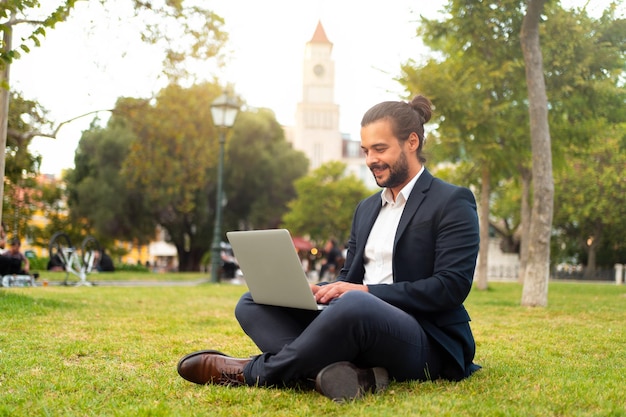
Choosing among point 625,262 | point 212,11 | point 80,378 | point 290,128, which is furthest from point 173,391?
point 290,128

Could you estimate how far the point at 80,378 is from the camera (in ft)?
13.6

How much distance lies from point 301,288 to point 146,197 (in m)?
33.4

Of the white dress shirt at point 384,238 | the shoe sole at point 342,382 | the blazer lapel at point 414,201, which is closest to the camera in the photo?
the shoe sole at point 342,382

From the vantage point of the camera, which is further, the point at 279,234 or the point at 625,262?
the point at 625,262

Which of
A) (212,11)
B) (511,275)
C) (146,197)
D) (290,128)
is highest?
(290,128)

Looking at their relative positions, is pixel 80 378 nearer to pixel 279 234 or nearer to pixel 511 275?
pixel 279 234

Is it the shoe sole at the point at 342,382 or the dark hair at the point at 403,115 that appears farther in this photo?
the dark hair at the point at 403,115

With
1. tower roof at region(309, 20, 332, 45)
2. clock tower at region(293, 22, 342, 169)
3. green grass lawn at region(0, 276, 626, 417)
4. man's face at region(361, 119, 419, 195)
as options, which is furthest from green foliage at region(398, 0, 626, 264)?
tower roof at region(309, 20, 332, 45)

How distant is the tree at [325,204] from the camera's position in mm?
44469

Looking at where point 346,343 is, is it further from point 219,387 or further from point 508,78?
point 508,78

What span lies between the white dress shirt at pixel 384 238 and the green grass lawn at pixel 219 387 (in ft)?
2.01

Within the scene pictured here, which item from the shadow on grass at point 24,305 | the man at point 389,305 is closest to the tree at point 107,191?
the shadow on grass at point 24,305

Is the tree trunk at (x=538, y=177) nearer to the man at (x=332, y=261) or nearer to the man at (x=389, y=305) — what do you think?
the man at (x=389, y=305)

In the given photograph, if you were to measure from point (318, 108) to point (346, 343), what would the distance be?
3336 inches
